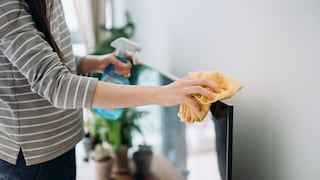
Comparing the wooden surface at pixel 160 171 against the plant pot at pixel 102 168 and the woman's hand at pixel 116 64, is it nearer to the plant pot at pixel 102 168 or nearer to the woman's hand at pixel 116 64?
the plant pot at pixel 102 168

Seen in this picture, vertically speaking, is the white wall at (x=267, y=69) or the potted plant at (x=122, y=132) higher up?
the white wall at (x=267, y=69)

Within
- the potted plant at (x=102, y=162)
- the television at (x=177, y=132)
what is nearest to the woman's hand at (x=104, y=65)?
the television at (x=177, y=132)

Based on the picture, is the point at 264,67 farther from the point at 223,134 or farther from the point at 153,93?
the point at 153,93

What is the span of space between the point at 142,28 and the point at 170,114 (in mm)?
776

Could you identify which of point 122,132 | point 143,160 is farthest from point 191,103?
point 122,132

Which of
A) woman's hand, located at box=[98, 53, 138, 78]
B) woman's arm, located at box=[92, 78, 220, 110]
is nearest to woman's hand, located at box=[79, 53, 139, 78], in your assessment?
woman's hand, located at box=[98, 53, 138, 78]

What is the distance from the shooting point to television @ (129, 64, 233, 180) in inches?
41.4

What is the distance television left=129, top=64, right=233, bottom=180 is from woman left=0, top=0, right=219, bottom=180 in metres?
0.14

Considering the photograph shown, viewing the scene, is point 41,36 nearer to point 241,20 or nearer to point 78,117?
point 78,117

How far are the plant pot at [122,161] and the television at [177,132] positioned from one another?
0.26ft

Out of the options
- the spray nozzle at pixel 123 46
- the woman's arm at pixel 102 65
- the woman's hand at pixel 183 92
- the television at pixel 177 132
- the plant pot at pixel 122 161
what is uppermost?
the spray nozzle at pixel 123 46

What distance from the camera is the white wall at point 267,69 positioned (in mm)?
946

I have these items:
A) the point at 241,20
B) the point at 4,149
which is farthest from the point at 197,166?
the point at 4,149

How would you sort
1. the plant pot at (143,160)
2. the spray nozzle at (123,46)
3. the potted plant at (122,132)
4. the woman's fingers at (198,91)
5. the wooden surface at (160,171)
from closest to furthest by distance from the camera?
the woman's fingers at (198,91) → the spray nozzle at (123,46) → the wooden surface at (160,171) → the plant pot at (143,160) → the potted plant at (122,132)
